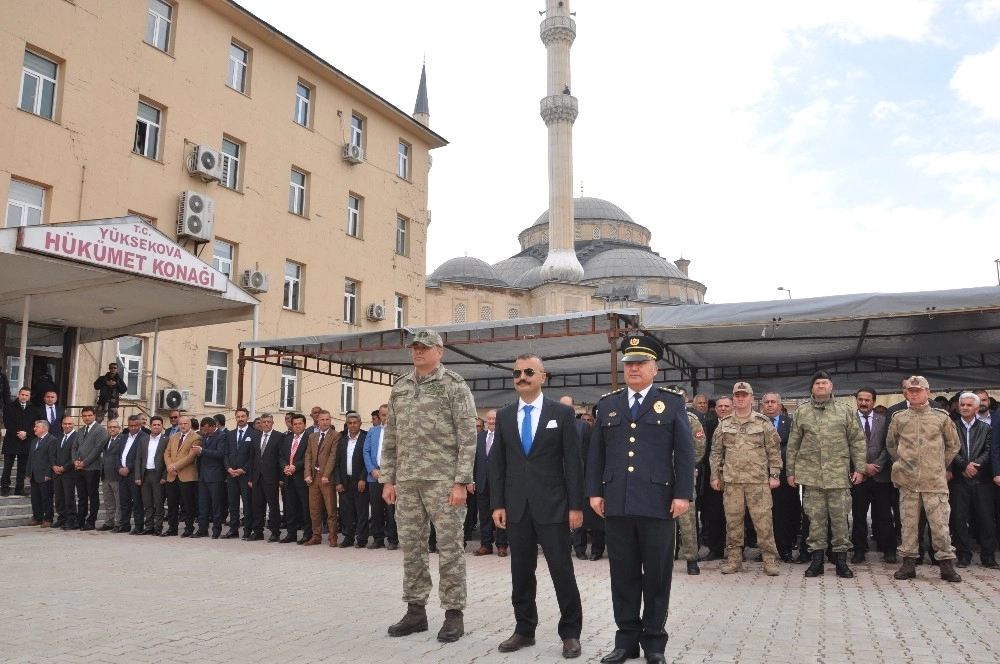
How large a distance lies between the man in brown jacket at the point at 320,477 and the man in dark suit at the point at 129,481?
2.85m

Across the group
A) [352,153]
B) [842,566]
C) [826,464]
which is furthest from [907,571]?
[352,153]

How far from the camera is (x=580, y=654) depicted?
446 centimetres

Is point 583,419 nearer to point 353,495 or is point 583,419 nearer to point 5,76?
point 353,495

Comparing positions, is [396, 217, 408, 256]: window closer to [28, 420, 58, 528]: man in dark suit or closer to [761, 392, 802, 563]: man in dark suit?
[28, 420, 58, 528]: man in dark suit

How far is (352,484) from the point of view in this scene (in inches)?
417

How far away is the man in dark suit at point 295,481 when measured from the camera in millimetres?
10836

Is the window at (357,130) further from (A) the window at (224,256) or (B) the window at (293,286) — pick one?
(A) the window at (224,256)

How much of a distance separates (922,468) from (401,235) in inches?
871

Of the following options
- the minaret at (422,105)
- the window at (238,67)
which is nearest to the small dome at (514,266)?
the minaret at (422,105)

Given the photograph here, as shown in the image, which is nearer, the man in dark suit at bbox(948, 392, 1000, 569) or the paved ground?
the paved ground

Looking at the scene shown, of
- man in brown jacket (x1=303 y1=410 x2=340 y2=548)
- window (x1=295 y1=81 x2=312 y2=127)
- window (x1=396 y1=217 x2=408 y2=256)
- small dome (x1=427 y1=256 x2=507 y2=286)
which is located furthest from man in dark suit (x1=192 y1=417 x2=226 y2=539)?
small dome (x1=427 y1=256 x2=507 y2=286)

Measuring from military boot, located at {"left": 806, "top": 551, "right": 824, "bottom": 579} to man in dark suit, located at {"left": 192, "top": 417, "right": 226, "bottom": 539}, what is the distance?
7.97 metres

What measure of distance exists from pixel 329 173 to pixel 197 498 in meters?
14.7

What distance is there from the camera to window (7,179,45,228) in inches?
624
